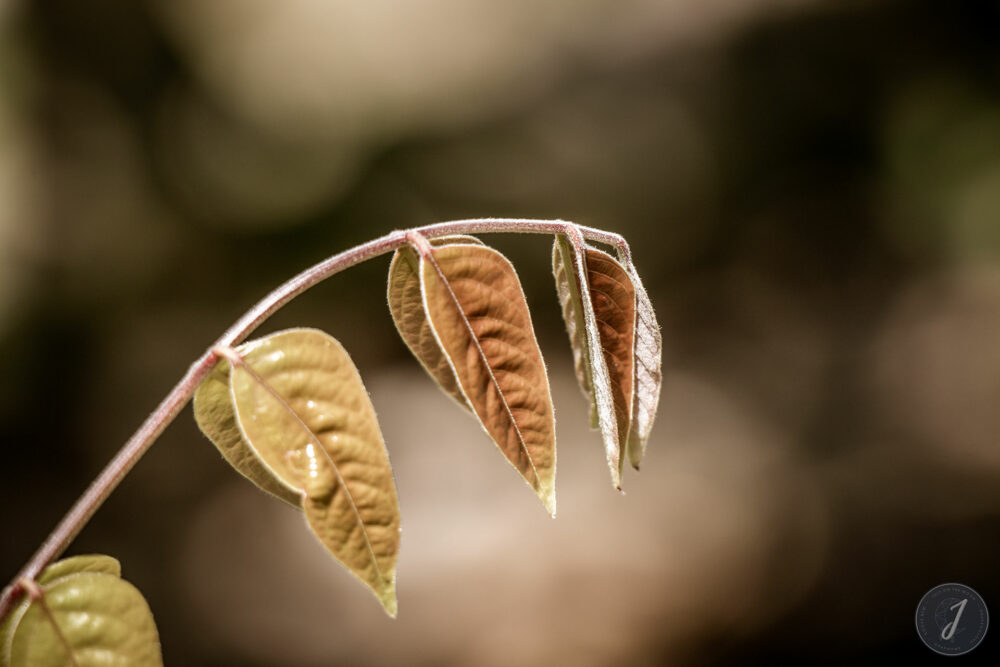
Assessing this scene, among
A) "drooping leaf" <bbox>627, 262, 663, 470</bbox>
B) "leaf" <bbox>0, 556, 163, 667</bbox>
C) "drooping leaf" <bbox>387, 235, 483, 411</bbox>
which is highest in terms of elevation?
"drooping leaf" <bbox>387, 235, 483, 411</bbox>

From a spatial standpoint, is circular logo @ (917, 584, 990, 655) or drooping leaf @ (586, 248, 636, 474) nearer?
drooping leaf @ (586, 248, 636, 474)

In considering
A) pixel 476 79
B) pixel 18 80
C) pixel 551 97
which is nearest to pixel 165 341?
pixel 18 80

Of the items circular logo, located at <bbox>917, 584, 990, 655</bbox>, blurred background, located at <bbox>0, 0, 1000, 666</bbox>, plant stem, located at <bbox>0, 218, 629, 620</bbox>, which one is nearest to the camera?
plant stem, located at <bbox>0, 218, 629, 620</bbox>

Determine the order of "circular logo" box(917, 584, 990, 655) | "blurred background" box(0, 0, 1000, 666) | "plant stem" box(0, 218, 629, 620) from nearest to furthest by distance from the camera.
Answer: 1. "plant stem" box(0, 218, 629, 620)
2. "circular logo" box(917, 584, 990, 655)
3. "blurred background" box(0, 0, 1000, 666)

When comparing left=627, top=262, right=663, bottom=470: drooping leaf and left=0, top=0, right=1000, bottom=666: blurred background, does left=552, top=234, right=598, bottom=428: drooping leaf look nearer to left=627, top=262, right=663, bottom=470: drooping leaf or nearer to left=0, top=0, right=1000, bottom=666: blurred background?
left=627, top=262, right=663, bottom=470: drooping leaf

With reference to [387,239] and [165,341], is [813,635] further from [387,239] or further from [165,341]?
[387,239]

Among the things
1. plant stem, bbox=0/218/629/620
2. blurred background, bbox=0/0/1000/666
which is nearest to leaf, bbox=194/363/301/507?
plant stem, bbox=0/218/629/620

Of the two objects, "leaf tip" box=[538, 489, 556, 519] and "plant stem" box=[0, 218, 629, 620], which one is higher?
"plant stem" box=[0, 218, 629, 620]
